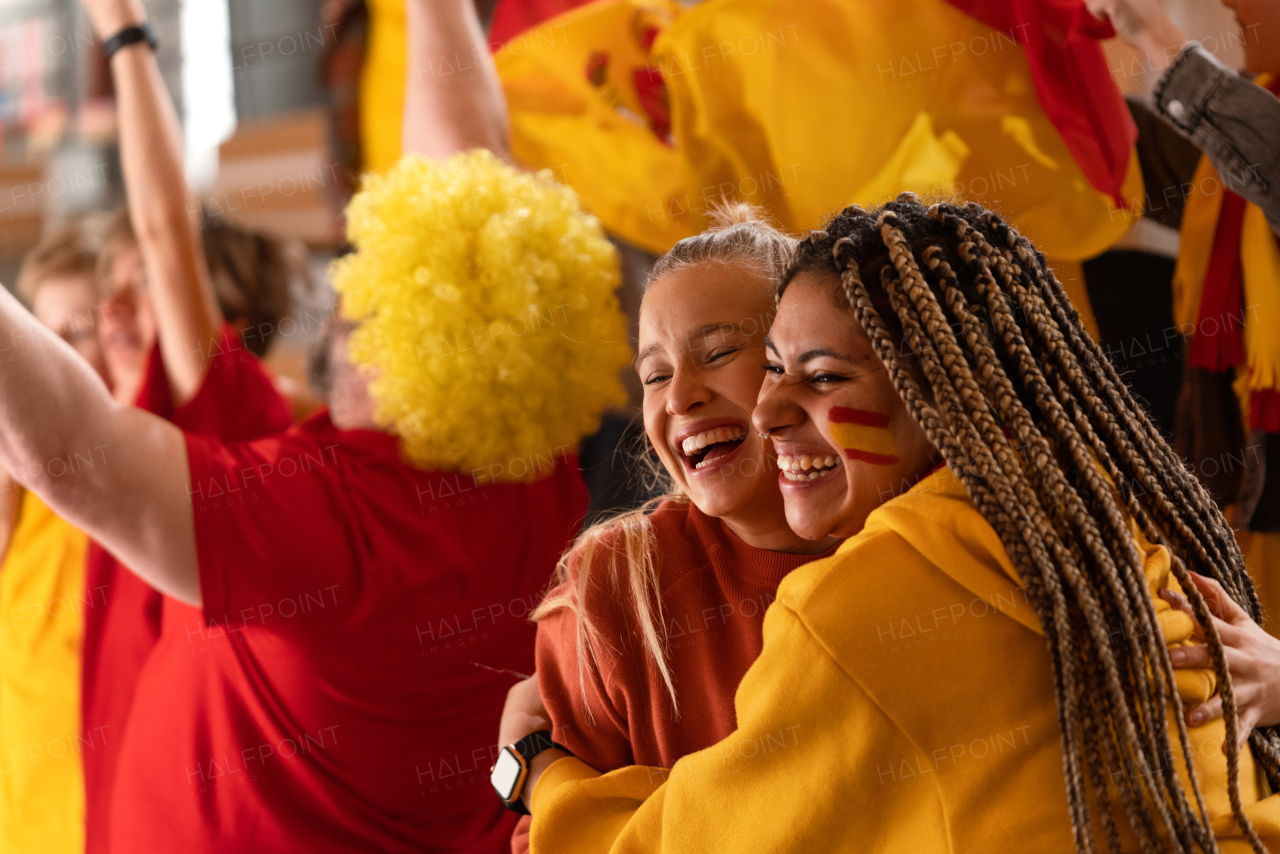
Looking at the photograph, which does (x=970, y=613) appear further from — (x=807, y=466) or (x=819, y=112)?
(x=819, y=112)

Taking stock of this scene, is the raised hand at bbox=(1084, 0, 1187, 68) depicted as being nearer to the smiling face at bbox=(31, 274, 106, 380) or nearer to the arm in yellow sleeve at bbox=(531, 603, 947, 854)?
the arm in yellow sleeve at bbox=(531, 603, 947, 854)

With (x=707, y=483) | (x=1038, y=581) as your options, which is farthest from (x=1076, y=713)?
(x=707, y=483)

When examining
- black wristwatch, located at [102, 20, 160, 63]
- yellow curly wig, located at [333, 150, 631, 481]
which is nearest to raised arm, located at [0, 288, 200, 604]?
yellow curly wig, located at [333, 150, 631, 481]

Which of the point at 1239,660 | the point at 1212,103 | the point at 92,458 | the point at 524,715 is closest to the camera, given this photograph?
the point at 1239,660

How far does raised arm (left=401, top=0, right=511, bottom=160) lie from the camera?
165 centimetres

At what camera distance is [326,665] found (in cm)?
155

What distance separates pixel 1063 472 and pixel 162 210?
→ 4.84 ft

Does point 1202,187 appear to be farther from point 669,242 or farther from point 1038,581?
point 1038,581

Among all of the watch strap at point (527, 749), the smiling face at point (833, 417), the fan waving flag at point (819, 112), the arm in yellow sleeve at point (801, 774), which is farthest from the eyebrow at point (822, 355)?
the fan waving flag at point (819, 112)

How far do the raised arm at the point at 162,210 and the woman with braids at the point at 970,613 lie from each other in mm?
1111

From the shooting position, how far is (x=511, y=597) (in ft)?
5.40

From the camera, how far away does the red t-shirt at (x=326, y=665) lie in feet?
5.04

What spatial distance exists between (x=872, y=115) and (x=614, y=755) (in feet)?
3.84

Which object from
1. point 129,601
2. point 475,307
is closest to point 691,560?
point 475,307
